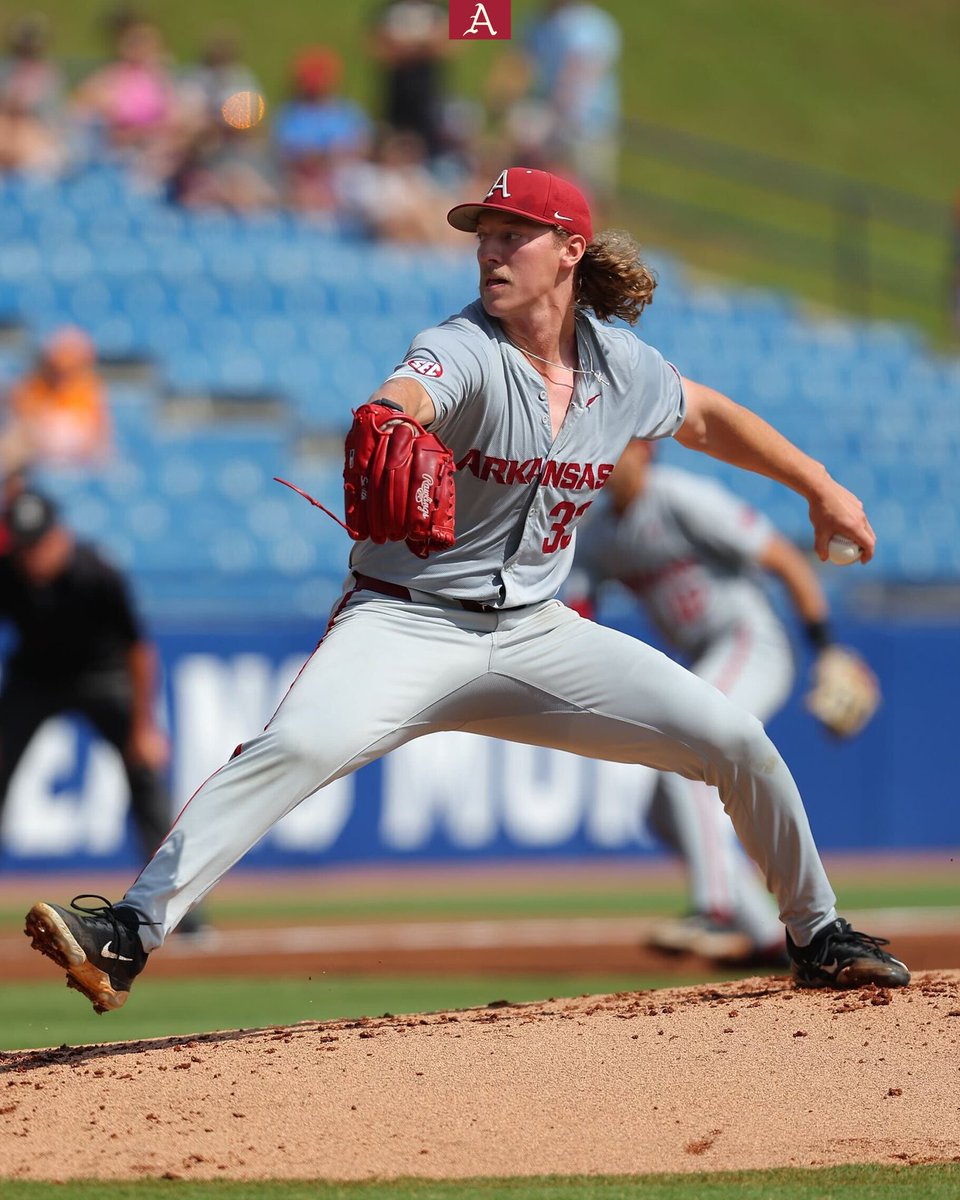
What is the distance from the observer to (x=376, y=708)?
15.7 feet

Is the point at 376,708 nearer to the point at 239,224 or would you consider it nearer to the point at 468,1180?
the point at 468,1180

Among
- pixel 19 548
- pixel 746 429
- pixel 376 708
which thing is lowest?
pixel 19 548

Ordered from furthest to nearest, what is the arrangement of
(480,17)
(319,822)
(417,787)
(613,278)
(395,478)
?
(417,787) → (319,822) → (480,17) → (613,278) → (395,478)

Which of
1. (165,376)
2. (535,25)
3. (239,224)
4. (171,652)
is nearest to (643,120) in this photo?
(535,25)

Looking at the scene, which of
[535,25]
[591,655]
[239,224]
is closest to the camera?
[591,655]

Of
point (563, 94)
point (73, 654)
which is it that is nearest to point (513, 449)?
point (73, 654)

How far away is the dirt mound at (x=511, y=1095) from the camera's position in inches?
173

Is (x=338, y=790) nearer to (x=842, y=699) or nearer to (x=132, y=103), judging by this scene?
(x=842, y=699)

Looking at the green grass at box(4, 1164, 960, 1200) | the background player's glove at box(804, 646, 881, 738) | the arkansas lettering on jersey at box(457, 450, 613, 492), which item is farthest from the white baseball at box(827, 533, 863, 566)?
the background player's glove at box(804, 646, 881, 738)

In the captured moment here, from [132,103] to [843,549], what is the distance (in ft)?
41.5

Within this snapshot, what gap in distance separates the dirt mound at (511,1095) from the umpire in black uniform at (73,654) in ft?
13.4

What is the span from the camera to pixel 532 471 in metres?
4.96

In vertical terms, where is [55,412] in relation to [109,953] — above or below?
below

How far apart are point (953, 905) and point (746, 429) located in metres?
6.15
